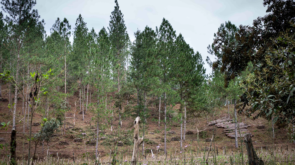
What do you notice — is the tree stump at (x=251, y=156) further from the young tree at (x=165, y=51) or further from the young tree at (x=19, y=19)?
the young tree at (x=19, y=19)

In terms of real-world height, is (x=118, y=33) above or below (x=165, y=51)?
above

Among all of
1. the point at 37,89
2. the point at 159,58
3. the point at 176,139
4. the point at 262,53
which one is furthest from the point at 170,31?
the point at 37,89

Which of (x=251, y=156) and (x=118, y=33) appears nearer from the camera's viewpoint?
(x=251, y=156)

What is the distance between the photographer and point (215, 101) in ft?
69.2

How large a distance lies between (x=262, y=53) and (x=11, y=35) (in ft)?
69.0

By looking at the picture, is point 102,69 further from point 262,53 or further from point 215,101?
point 215,101

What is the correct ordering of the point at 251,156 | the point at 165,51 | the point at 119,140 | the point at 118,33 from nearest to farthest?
1. the point at 251,156
2. the point at 165,51
3. the point at 119,140
4. the point at 118,33

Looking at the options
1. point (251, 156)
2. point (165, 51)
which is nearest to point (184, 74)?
point (165, 51)

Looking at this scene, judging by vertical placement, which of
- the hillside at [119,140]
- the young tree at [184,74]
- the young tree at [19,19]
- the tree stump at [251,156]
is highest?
the young tree at [19,19]

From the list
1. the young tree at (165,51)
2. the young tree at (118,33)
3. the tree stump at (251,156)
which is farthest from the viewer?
the young tree at (118,33)

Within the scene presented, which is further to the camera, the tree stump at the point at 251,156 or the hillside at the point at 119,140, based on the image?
the hillside at the point at 119,140

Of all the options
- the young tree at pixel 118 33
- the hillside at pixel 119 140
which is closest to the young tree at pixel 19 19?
the hillside at pixel 119 140

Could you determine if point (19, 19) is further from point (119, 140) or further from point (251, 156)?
point (251, 156)

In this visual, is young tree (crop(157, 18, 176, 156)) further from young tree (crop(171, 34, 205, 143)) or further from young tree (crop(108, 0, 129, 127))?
young tree (crop(108, 0, 129, 127))
